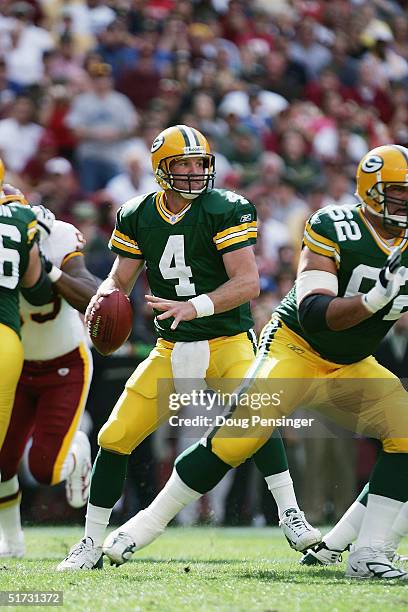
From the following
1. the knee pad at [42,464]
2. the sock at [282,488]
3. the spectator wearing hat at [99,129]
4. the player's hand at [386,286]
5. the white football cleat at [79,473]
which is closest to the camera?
the player's hand at [386,286]

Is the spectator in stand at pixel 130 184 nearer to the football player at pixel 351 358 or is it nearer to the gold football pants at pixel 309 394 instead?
the gold football pants at pixel 309 394

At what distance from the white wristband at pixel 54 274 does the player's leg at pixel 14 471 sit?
0.69 metres

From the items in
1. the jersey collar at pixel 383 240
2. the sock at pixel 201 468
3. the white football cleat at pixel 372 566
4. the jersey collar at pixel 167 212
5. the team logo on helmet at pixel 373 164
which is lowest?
the white football cleat at pixel 372 566

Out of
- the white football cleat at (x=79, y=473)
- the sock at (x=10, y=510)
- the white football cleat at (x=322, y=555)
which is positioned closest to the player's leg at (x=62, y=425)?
the white football cleat at (x=79, y=473)

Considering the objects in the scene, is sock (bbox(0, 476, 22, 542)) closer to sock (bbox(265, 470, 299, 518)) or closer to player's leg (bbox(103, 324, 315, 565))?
player's leg (bbox(103, 324, 315, 565))

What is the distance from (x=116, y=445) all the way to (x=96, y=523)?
1.16 feet

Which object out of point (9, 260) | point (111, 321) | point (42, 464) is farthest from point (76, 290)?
point (42, 464)

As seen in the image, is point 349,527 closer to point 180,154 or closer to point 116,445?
point 116,445

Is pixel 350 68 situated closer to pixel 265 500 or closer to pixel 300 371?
pixel 265 500

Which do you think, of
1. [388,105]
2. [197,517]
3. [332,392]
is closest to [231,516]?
[197,517]

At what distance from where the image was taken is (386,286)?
4254 millimetres

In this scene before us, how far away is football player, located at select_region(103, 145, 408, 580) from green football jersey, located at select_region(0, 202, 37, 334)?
1.01 m

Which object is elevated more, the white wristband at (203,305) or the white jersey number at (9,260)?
the white jersey number at (9,260)

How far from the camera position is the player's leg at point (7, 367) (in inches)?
192
